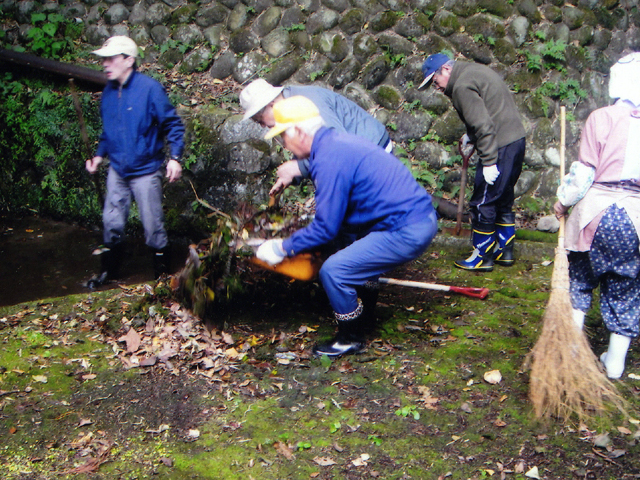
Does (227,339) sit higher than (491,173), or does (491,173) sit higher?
(491,173)

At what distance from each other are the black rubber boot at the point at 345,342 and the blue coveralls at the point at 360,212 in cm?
20

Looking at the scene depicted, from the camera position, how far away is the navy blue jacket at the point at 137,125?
5379mm

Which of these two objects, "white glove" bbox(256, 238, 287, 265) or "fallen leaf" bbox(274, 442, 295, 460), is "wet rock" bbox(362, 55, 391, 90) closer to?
"white glove" bbox(256, 238, 287, 265)

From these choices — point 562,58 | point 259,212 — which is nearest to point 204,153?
point 259,212

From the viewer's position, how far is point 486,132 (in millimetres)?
5535

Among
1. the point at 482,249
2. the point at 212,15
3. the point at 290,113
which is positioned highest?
the point at 212,15

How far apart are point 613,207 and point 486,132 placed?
202 cm

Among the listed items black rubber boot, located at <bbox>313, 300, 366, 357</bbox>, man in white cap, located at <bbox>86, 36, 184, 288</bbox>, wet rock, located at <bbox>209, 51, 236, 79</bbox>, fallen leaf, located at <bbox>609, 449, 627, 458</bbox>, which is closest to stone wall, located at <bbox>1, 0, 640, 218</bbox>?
wet rock, located at <bbox>209, 51, 236, 79</bbox>

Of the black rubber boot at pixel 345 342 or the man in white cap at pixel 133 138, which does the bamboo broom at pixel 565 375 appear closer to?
the black rubber boot at pixel 345 342

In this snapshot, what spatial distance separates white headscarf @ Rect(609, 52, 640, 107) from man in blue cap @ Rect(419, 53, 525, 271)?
Answer: 75.7 inches

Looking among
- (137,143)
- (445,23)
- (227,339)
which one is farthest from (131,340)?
(445,23)

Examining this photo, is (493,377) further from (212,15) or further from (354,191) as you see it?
(212,15)

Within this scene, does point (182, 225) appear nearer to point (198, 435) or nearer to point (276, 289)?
point (276, 289)

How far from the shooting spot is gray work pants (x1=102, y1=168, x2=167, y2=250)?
560cm
